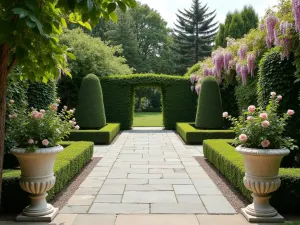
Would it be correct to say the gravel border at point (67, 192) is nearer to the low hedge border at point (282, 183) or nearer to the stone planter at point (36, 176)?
the stone planter at point (36, 176)

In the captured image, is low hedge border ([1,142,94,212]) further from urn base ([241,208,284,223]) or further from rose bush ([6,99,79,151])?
urn base ([241,208,284,223])

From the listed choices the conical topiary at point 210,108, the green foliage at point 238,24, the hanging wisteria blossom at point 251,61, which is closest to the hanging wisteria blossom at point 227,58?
the conical topiary at point 210,108

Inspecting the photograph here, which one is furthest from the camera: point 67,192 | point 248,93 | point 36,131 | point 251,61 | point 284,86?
point 248,93

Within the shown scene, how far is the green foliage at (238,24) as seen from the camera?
82.4ft

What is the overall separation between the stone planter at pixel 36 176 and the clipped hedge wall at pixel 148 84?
12592 millimetres

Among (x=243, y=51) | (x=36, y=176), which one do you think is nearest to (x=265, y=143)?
(x=36, y=176)

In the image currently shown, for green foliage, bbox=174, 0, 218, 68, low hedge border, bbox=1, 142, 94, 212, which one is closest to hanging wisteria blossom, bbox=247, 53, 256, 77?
low hedge border, bbox=1, 142, 94, 212

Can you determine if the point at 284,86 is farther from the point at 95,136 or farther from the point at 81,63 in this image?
the point at 81,63

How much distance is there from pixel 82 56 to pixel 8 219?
14.0 metres

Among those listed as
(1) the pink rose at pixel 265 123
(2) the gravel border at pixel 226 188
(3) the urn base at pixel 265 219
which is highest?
(1) the pink rose at pixel 265 123

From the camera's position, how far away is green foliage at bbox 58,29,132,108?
1680cm

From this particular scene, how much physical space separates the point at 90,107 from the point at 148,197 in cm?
908

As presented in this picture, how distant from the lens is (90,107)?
1330 cm

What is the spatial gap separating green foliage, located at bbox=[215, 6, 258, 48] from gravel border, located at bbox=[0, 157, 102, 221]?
830 inches
